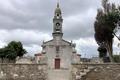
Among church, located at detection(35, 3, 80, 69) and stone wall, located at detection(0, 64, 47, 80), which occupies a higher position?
church, located at detection(35, 3, 80, 69)

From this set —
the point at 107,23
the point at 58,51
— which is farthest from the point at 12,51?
the point at 107,23

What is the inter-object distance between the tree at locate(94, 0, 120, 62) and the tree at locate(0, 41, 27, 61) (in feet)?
83.7

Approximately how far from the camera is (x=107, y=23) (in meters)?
41.8

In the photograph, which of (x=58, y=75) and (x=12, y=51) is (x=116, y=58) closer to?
(x=58, y=75)

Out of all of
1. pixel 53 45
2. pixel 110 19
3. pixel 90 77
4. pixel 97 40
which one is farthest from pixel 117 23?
pixel 90 77

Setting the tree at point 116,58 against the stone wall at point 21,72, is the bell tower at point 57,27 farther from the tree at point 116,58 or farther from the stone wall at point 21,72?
the stone wall at point 21,72

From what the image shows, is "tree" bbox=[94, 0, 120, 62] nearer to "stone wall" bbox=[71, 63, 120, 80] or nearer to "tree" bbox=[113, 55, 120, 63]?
"tree" bbox=[113, 55, 120, 63]

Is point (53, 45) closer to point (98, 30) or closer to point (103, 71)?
point (98, 30)

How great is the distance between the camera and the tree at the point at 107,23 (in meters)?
41.4

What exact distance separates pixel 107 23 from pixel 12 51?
29366mm

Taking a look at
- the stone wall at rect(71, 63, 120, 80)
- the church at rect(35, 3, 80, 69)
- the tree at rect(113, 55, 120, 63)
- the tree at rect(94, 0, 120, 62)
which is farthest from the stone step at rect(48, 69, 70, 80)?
the tree at rect(113, 55, 120, 63)

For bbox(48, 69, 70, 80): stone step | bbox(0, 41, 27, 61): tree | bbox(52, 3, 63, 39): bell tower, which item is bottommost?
bbox(48, 69, 70, 80): stone step

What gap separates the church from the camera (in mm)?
38809

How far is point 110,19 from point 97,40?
5.33m
